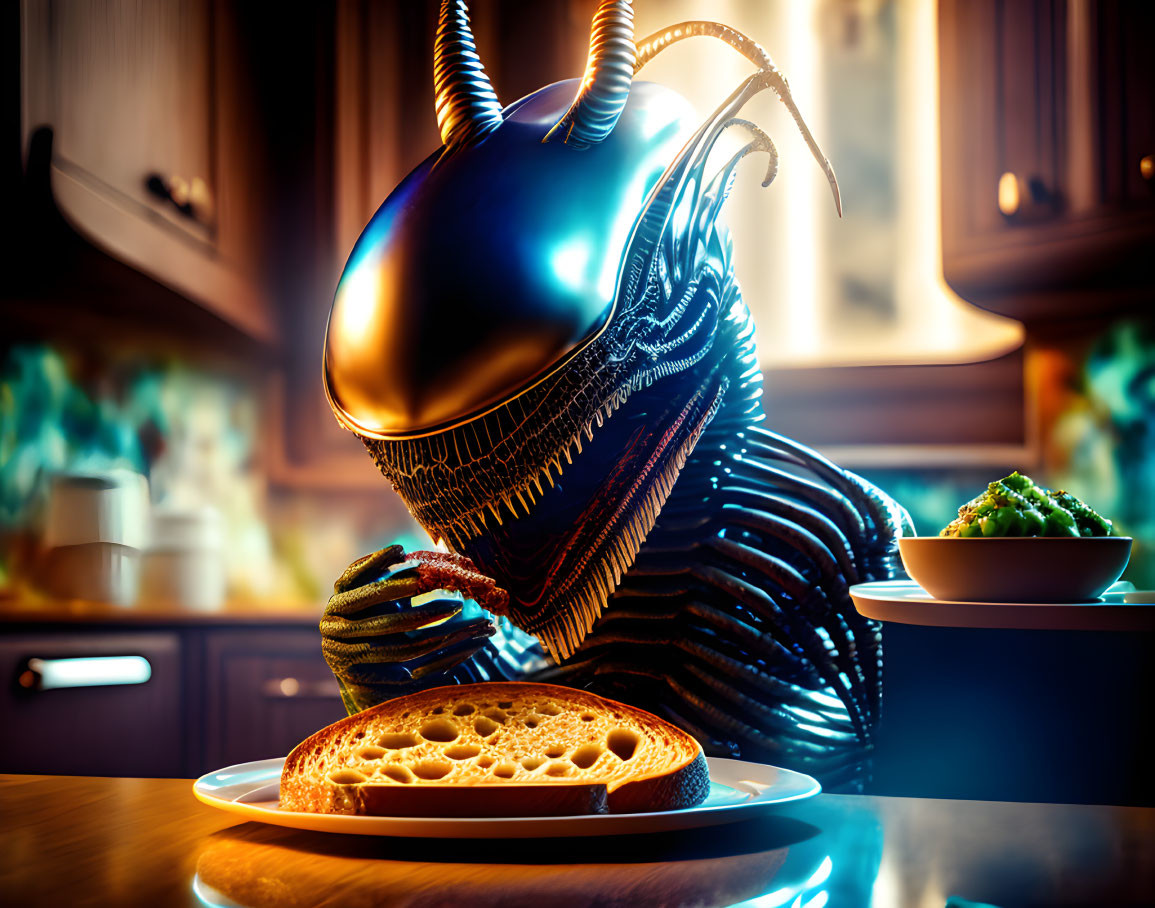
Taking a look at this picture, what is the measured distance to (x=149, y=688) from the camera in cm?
156

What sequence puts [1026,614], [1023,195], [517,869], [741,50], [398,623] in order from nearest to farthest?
[517,869], [1026,614], [398,623], [741,50], [1023,195]

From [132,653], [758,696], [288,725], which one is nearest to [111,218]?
[132,653]

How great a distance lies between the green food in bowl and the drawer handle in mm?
1306

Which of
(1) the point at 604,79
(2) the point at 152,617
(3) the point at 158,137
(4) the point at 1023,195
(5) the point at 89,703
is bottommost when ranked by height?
(5) the point at 89,703

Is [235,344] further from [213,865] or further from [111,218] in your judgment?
[213,865]

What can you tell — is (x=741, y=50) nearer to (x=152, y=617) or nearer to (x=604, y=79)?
(x=604, y=79)

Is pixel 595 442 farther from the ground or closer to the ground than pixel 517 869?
farther from the ground

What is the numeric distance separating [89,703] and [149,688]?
0.27ft

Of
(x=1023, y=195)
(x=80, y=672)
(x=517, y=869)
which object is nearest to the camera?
(x=517, y=869)

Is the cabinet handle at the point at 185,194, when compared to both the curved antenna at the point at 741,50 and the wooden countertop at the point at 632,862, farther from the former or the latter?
the wooden countertop at the point at 632,862

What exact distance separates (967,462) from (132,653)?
1253 millimetres

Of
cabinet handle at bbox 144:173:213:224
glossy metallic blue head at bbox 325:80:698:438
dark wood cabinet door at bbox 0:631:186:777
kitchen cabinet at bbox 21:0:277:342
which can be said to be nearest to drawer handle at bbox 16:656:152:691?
dark wood cabinet door at bbox 0:631:186:777

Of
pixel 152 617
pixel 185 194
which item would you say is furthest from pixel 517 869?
pixel 185 194

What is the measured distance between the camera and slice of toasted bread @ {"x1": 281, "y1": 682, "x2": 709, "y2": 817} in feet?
1.20
